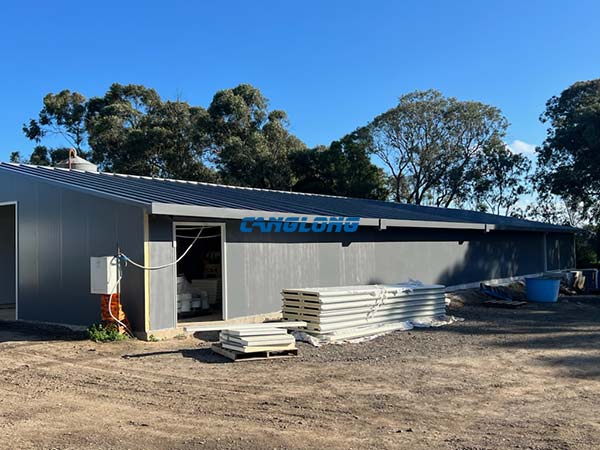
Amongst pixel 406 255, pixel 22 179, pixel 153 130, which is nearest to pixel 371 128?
pixel 153 130

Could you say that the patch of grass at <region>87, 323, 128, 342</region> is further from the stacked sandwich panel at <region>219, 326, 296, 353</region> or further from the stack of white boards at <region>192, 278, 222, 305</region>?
the stack of white boards at <region>192, 278, 222, 305</region>

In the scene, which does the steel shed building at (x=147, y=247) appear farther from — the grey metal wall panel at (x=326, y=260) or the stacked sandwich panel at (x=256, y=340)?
the stacked sandwich panel at (x=256, y=340)

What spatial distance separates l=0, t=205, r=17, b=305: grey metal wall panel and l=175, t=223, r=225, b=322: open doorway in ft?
15.3

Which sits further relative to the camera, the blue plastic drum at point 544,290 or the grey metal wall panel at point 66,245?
the blue plastic drum at point 544,290

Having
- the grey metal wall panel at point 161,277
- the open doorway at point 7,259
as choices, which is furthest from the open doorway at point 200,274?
the open doorway at point 7,259

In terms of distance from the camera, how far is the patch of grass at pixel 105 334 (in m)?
9.48

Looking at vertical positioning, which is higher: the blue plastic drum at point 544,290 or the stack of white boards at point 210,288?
the stack of white boards at point 210,288

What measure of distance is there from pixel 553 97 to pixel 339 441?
1546 inches

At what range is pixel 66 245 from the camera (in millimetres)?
10859

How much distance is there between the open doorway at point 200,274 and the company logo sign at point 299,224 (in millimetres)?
677

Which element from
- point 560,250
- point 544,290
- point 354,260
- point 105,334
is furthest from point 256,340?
point 560,250

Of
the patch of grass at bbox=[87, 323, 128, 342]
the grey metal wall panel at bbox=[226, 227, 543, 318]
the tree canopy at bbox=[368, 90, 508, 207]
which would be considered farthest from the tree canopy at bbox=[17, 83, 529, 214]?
the patch of grass at bbox=[87, 323, 128, 342]

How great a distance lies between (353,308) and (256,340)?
264 centimetres

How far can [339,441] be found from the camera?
16.3 feet
